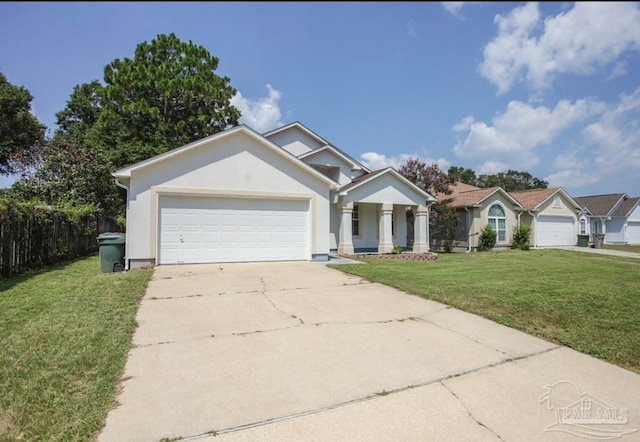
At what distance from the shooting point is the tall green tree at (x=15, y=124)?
26.2 meters

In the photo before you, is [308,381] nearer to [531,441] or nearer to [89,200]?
[531,441]

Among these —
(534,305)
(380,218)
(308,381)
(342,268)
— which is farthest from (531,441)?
(380,218)

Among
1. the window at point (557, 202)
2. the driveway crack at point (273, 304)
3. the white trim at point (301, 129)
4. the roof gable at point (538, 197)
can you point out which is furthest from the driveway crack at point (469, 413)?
the window at point (557, 202)

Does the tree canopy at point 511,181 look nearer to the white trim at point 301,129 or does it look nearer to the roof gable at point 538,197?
the roof gable at point 538,197

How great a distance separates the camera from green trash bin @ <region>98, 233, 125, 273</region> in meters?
10.5

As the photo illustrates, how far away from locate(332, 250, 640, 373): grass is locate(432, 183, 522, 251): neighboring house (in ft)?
32.3

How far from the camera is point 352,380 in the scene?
12.2 ft

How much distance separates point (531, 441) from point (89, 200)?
22688 millimetres

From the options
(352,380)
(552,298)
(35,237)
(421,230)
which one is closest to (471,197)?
(421,230)

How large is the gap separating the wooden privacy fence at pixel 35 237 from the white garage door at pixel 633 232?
44206 millimetres

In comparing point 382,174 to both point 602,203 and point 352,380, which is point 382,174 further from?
point 602,203

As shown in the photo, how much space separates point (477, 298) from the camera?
286 inches

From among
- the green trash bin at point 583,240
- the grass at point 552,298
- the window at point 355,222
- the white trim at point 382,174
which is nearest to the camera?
the grass at point 552,298

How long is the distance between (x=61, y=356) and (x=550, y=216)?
29.1 m
